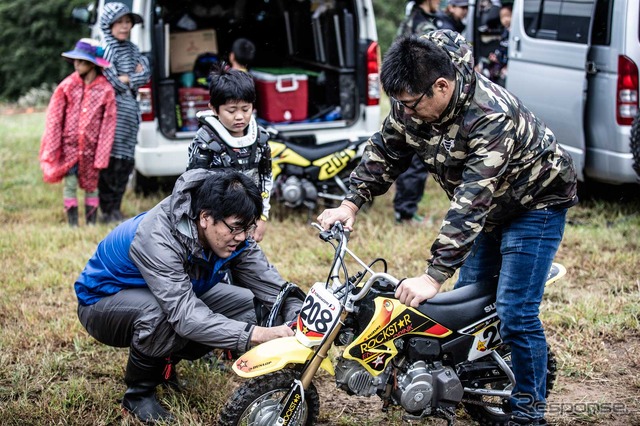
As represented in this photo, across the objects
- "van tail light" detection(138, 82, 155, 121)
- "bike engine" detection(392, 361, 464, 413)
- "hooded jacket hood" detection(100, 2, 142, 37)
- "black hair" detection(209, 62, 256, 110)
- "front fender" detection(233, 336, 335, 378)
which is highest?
"hooded jacket hood" detection(100, 2, 142, 37)

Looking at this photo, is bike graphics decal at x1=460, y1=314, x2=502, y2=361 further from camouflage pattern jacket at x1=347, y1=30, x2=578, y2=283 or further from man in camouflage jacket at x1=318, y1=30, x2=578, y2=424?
camouflage pattern jacket at x1=347, y1=30, x2=578, y2=283

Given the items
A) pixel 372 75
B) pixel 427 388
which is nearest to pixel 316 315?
pixel 427 388

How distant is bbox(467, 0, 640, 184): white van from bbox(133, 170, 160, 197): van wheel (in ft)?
11.6

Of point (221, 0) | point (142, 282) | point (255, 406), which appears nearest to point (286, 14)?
point (221, 0)

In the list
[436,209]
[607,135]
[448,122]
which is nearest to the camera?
[448,122]

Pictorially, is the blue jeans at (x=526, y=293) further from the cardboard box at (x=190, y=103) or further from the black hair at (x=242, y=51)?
the cardboard box at (x=190, y=103)

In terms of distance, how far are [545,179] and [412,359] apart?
2.91 ft

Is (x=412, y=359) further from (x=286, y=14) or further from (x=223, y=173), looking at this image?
(x=286, y=14)

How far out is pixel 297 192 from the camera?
263 inches

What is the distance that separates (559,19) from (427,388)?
455cm

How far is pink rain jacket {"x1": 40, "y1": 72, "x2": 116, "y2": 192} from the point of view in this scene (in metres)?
6.62

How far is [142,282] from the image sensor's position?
364 centimetres

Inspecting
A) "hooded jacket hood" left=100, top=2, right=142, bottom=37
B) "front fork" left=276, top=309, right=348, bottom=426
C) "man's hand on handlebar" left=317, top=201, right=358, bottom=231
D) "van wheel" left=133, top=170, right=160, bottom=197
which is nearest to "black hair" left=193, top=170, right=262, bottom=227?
"man's hand on handlebar" left=317, top=201, right=358, bottom=231

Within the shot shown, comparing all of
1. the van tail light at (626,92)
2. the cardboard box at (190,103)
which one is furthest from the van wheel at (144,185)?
the van tail light at (626,92)
